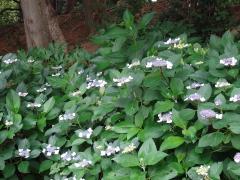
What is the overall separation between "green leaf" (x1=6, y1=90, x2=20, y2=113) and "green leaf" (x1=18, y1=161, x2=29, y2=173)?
0.92 feet

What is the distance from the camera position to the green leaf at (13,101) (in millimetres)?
2473

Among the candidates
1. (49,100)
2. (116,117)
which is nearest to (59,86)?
(49,100)

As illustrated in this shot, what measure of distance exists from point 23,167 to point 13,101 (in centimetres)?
37

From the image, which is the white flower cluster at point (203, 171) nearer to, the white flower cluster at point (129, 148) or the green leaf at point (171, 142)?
the green leaf at point (171, 142)

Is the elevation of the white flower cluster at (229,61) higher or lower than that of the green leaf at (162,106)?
higher

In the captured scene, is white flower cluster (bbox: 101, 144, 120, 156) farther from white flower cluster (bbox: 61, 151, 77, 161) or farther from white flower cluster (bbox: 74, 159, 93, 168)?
white flower cluster (bbox: 61, 151, 77, 161)

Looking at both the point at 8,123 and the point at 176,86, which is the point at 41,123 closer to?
the point at 8,123

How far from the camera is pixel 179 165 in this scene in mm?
1897

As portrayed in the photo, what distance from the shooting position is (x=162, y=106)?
201 centimetres

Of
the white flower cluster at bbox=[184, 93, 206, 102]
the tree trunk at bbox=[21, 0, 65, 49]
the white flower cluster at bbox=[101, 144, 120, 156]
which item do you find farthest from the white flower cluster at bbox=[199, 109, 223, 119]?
the tree trunk at bbox=[21, 0, 65, 49]

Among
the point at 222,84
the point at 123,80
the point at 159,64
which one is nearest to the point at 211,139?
the point at 222,84

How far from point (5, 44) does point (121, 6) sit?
3305mm

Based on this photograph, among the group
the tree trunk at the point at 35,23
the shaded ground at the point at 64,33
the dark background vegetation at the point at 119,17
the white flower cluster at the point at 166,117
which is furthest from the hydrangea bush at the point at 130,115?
the shaded ground at the point at 64,33

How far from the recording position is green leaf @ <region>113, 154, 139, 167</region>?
1.86m
